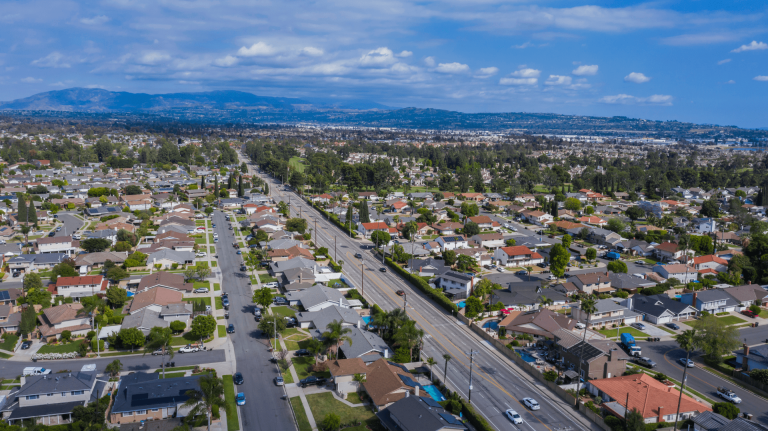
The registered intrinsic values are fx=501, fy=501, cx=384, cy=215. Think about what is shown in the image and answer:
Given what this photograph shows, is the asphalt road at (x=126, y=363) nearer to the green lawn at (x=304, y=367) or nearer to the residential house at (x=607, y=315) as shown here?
the green lawn at (x=304, y=367)

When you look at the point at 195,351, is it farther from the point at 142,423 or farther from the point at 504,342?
the point at 504,342

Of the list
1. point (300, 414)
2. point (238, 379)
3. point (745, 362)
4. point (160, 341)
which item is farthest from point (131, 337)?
point (745, 362)

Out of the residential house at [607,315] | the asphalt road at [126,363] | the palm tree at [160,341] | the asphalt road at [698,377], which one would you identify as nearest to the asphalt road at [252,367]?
the asphalt road at [126,363]

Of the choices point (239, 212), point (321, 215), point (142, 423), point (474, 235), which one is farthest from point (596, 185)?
point (142, 423)

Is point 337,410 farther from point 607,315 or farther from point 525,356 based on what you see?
point 607,315

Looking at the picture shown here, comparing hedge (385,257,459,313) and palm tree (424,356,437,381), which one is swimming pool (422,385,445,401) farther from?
hedge (385,257,459,313)

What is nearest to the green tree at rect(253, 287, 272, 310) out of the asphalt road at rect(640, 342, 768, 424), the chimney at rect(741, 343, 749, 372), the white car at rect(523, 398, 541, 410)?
the white car at rect(523, 398, 541, 410)
